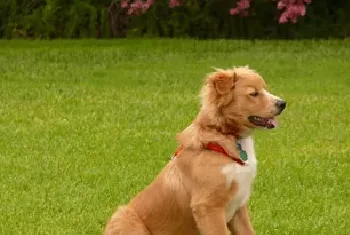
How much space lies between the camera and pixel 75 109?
40.8ft

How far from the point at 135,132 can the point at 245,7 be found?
12013mm

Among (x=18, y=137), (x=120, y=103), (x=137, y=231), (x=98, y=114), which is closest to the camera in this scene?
(x=137, y=231)

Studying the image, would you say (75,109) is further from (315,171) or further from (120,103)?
(315,171)

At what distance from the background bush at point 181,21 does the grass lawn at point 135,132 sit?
11.9 feet

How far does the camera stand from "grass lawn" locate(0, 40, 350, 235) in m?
7.79

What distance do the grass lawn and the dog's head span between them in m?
1.34

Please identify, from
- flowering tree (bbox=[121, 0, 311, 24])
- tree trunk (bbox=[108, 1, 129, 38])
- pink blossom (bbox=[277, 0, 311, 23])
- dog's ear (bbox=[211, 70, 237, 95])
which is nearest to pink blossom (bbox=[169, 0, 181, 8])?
flowering tree (bbox=[121, 0, 311, 24])

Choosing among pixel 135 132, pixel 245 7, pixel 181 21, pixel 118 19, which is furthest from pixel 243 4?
pixel 135 132

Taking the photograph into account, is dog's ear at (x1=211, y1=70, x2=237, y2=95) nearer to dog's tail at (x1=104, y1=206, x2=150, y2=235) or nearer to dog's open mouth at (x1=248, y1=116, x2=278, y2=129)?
dog's open mouth at (x1=248, y1=116, x2=278, y2=129)

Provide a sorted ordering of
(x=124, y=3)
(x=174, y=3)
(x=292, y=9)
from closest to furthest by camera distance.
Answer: (x=292, y=9), (x=174, y=3), (x=124, y=3)

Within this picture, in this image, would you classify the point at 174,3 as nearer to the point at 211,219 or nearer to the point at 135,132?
the point at 135,132

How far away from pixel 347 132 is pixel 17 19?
14828 millimetres

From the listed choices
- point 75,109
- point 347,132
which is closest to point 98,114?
point 75,109

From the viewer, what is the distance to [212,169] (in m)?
5.99
